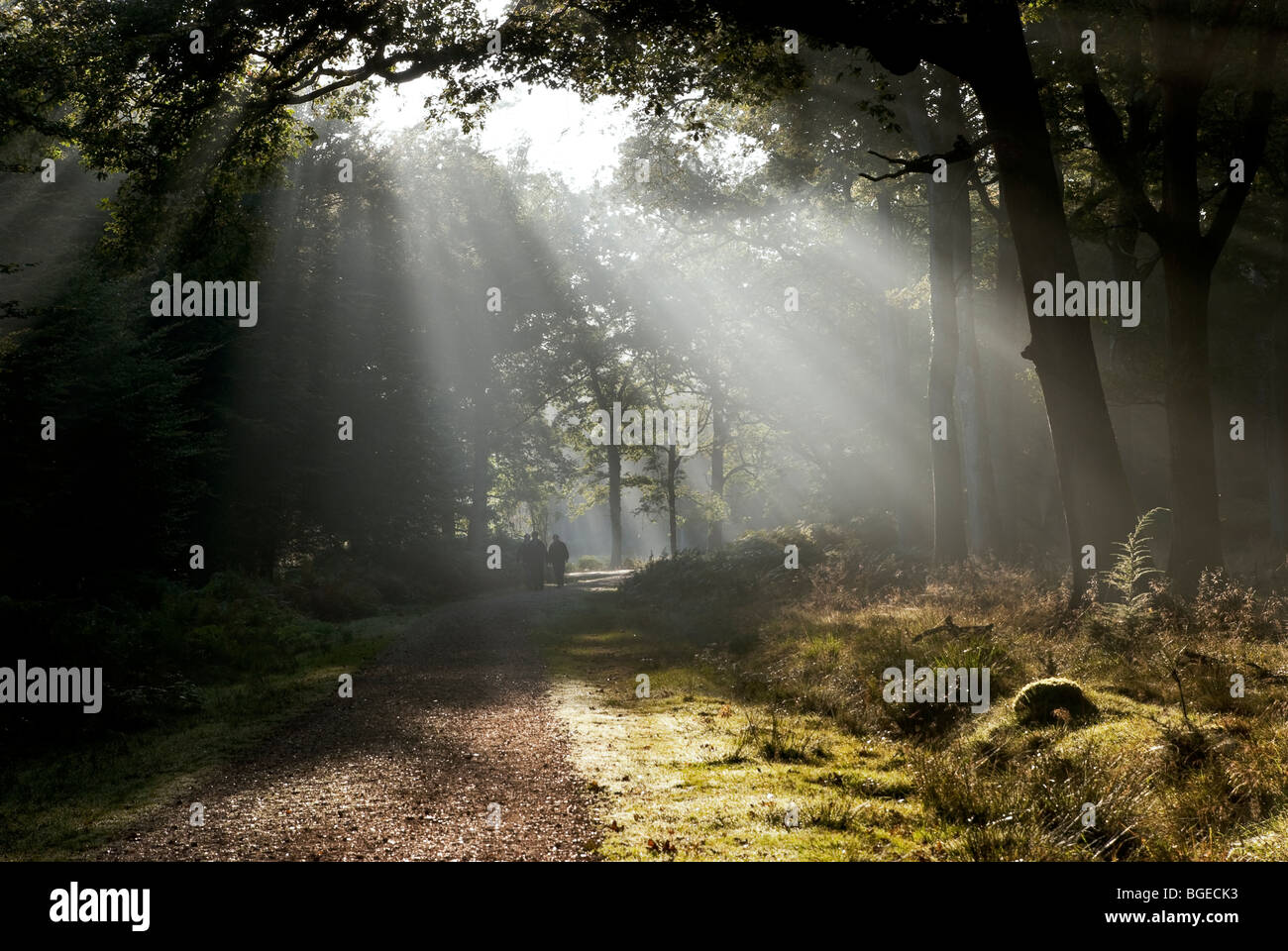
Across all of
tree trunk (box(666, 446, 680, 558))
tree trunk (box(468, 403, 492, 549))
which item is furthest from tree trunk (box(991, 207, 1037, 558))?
tree trunk (box(468, 403, 492, 549))

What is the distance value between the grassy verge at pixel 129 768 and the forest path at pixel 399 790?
0.25 m

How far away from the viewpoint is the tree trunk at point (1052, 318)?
10062 mm

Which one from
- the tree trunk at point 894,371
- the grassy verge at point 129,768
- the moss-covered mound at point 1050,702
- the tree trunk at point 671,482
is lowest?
the grassy verge at point 129,768

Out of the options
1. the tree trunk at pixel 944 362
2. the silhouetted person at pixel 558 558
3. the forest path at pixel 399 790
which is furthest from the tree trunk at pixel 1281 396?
the silhouetted person at pixel 558 558

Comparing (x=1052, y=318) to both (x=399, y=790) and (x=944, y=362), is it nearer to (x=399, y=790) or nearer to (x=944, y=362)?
(x=399, y=790)

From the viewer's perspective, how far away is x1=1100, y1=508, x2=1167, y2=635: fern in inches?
358

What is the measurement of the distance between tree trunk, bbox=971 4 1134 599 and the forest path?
6.55m

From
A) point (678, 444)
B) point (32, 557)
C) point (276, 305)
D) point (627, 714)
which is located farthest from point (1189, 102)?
point (678, 444)

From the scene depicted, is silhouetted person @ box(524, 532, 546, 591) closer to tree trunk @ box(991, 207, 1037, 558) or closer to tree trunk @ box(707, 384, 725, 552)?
tree trunk @ box(707, 384, 725, 552)

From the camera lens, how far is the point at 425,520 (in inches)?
1235

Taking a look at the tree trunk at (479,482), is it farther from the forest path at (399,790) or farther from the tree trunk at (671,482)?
the forest path at (399,790)
